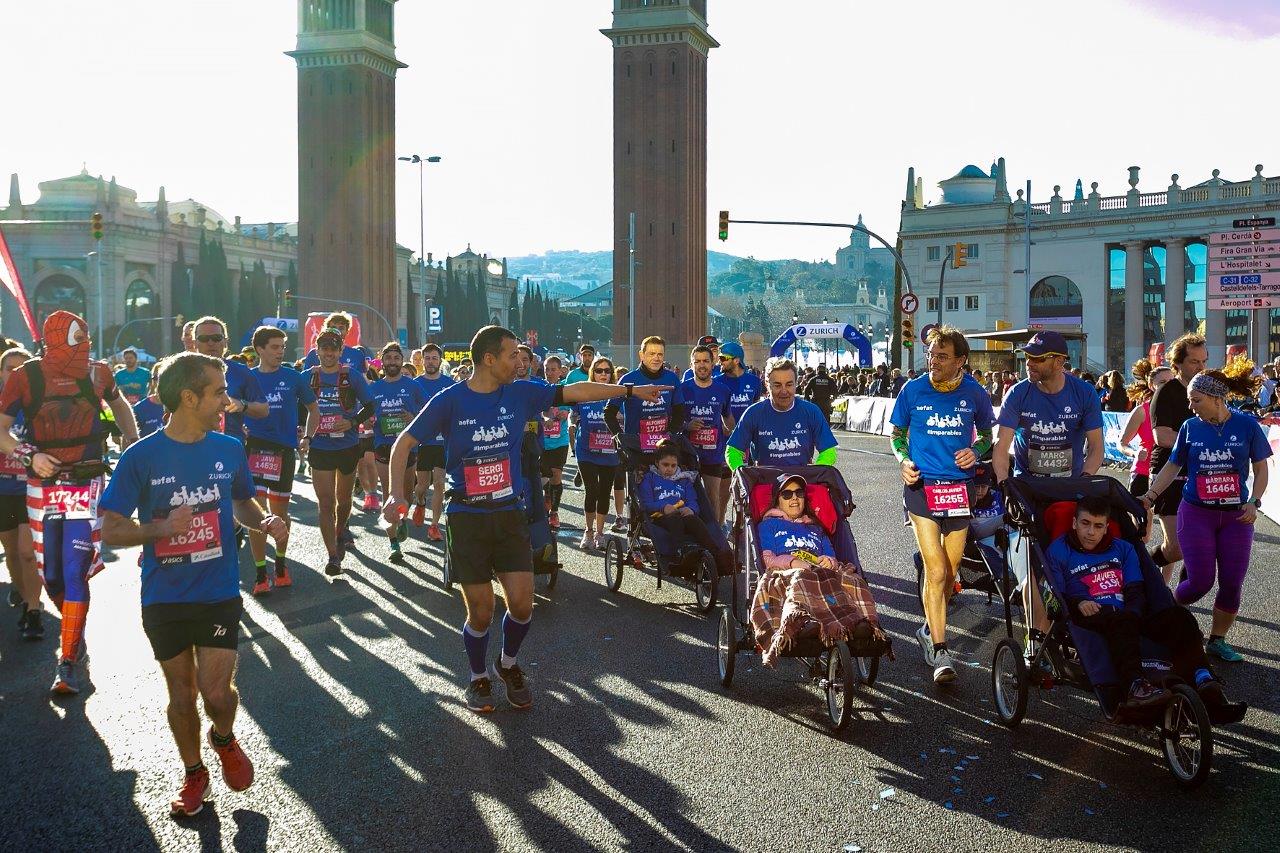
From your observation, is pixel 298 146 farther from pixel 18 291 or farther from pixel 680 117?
pixel 18 291

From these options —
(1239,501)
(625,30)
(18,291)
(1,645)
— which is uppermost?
(625,30)

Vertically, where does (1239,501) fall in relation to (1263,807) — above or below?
above

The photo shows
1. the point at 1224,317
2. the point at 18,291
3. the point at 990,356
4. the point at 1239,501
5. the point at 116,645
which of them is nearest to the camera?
the point at 1239,501

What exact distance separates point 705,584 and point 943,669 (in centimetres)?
268

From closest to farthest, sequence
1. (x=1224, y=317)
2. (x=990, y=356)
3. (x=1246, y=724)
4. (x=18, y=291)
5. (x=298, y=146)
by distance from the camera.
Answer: (x=1246, y=724), (x=18, y=291), (x=990, y=356), (x=1224, y=317), (x=298, y=146)

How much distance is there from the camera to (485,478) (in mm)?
6047

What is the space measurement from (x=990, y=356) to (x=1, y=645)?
44.4m

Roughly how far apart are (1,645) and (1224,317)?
211ft

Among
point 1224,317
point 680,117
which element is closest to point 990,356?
point 1224,317

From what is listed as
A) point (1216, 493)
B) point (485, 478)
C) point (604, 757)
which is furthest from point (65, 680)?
point (1216, 493)

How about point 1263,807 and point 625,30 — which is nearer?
point 1263,807

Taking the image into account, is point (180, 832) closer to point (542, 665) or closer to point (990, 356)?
point (542, 665)

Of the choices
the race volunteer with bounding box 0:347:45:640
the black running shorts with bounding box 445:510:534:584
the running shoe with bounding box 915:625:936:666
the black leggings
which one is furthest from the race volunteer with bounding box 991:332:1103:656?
the race volunteer with bounding box 0:347:45:640

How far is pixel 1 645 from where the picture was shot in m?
7.75
